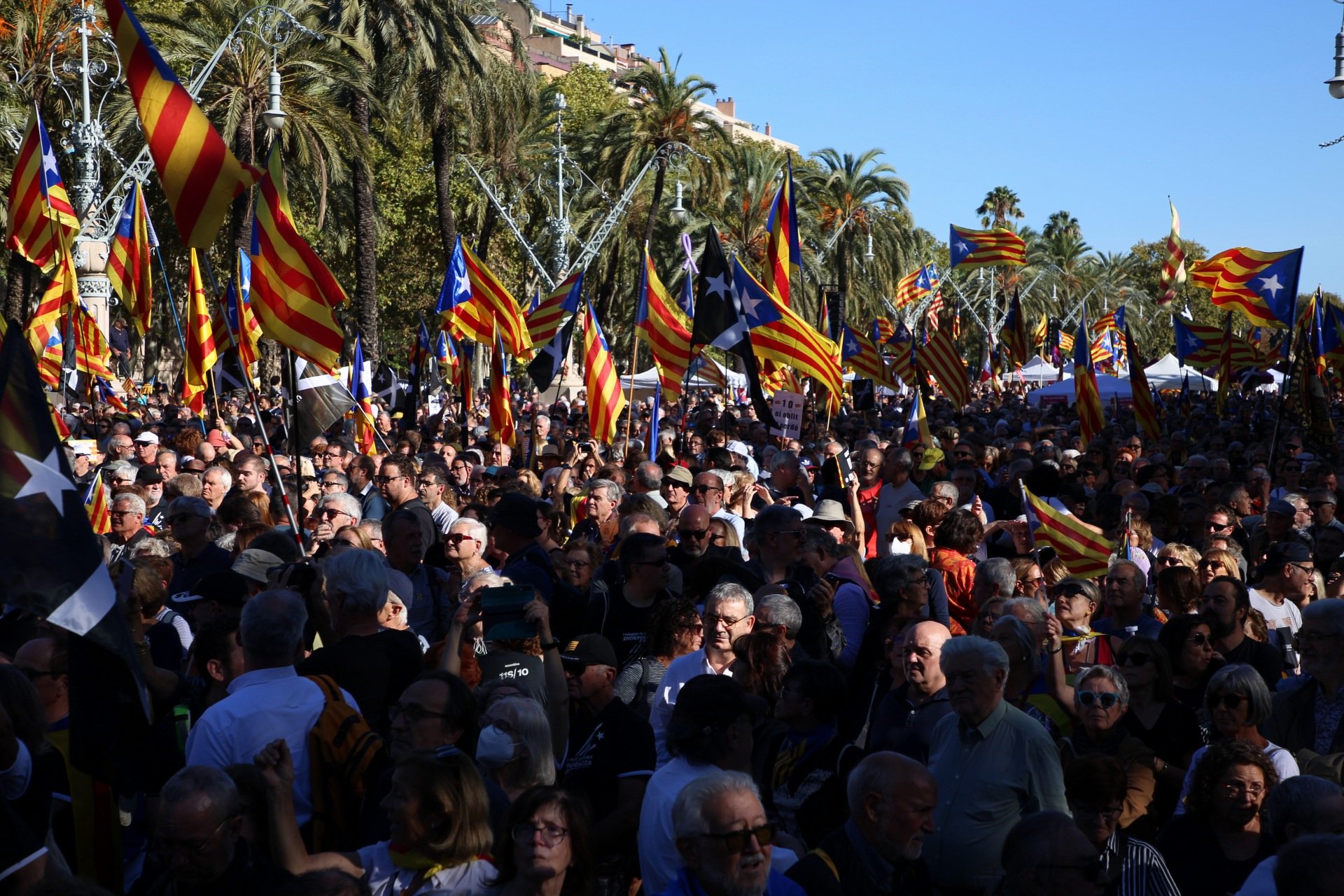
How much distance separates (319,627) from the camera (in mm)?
6250

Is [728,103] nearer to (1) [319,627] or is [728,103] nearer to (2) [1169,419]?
(2) [1169,419]

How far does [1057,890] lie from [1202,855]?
3.06ft

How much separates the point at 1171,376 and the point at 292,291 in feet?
91.6

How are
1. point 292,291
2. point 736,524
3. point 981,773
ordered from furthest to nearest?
point 292,291
point 736,524
point 981,773

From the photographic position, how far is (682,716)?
4.38m

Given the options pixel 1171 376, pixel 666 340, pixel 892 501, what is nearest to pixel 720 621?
pixel 892 501

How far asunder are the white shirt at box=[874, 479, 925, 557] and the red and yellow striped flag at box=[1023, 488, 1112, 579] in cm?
189

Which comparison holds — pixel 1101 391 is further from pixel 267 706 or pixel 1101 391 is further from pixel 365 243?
pixel 267 706

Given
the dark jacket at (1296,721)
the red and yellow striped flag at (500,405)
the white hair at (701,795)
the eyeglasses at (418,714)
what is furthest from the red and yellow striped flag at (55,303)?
the white hair at (701,795)

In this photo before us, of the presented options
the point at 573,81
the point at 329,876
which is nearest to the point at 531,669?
the point at 329,876

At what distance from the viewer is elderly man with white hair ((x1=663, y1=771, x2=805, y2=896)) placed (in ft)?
11.5

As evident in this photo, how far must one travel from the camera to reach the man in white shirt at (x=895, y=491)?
410 inches

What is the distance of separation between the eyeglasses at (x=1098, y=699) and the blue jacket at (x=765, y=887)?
76.3 inches

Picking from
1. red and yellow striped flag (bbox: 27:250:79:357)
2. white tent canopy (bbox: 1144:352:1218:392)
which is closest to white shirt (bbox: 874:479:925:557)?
A: red and yellow striped flag (bbox: 27:250:79:357)
